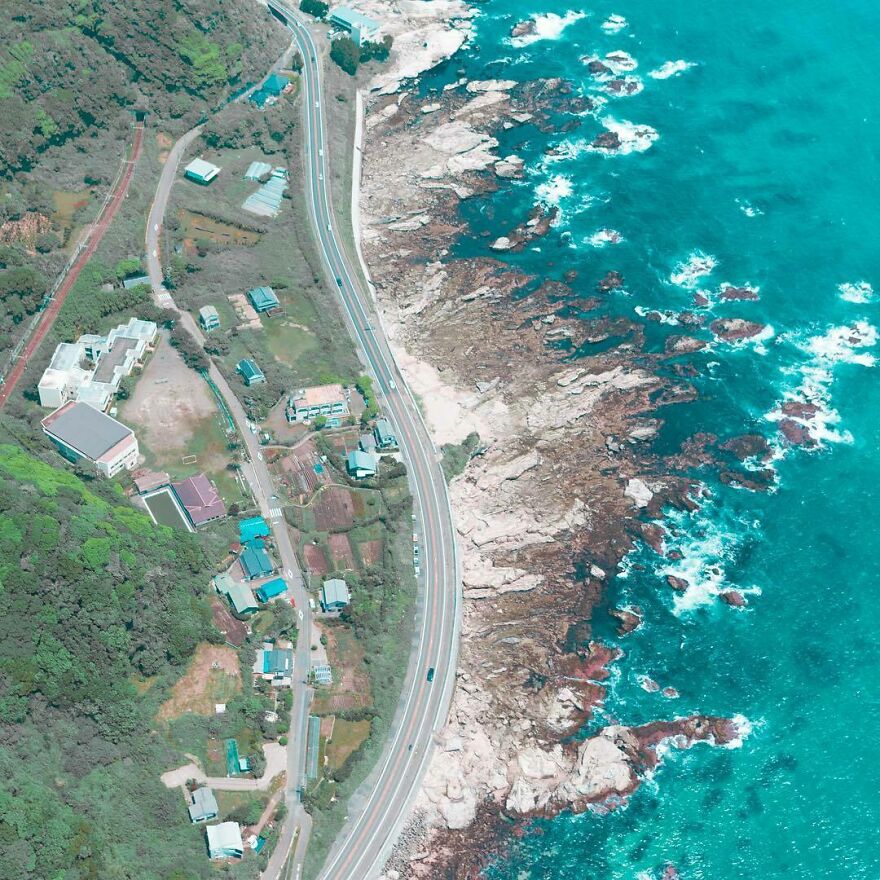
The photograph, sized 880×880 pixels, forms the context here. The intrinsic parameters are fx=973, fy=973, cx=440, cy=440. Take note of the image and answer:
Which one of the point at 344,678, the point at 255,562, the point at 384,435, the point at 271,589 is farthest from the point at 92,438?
the point at 344,678

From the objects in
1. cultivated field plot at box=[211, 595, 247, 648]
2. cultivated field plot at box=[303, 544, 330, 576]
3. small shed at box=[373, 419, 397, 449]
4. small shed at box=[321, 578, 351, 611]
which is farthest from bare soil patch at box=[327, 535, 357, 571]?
small shed at box=[373, 419, 397, 449]

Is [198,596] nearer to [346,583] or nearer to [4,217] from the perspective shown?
[346,583]

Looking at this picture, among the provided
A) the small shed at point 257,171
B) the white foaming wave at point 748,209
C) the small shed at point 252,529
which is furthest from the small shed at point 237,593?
the white foaming wave at point 748,209

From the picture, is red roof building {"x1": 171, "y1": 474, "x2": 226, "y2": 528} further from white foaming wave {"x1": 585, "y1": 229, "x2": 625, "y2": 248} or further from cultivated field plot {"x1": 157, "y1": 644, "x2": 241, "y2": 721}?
white foaming wave {"x1": 585, "y1": 229, "x2": 625, "y2": 248}

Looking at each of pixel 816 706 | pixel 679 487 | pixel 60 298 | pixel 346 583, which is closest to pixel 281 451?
pixel 346 583

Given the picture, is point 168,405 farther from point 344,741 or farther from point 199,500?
point 344,741

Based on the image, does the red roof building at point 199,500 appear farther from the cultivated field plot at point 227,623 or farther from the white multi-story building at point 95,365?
the white multi-story building at point 95,365
